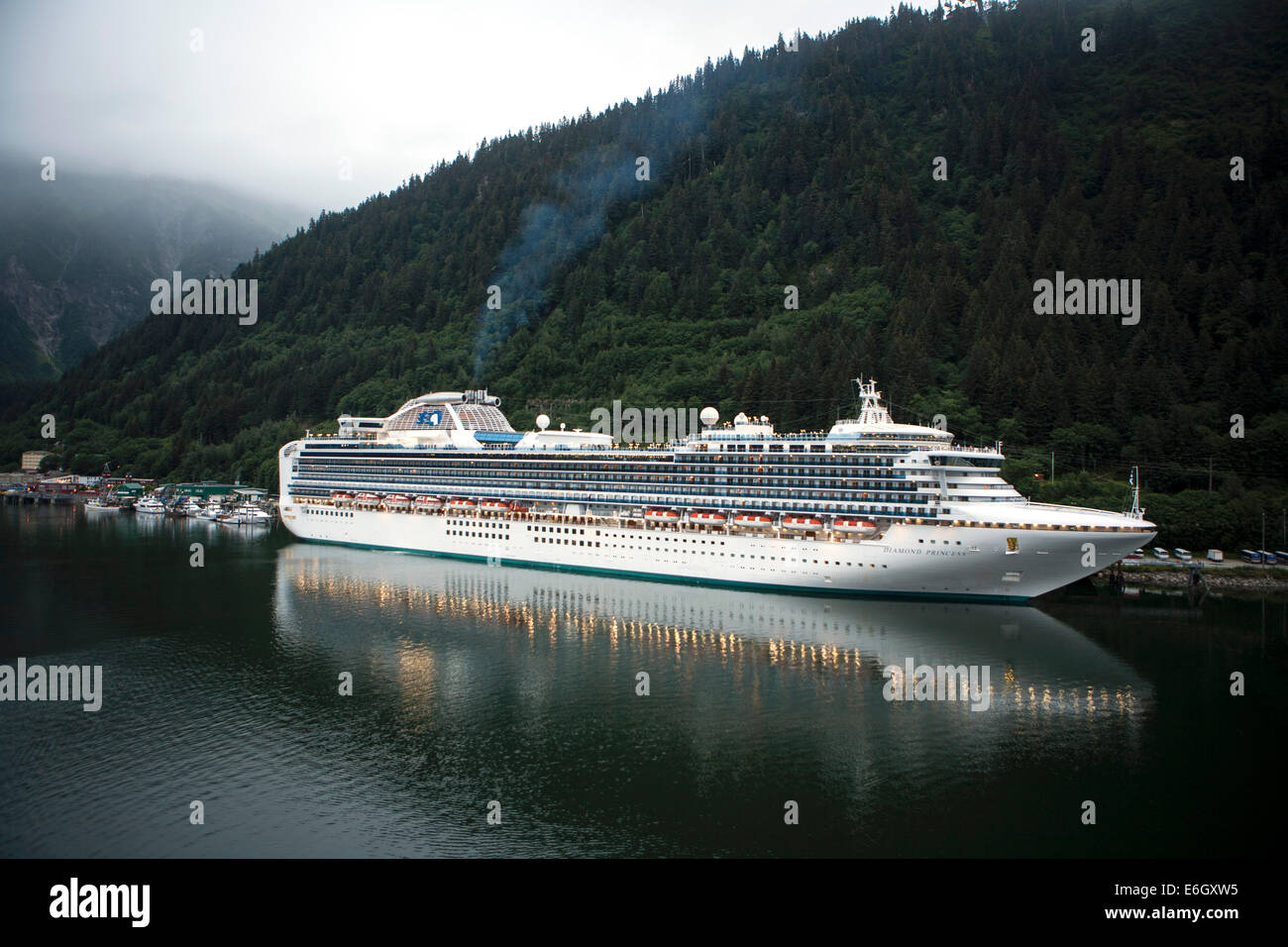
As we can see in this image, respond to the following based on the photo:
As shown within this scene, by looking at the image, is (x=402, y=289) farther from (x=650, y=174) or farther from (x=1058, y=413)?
(x=1058, y=413)

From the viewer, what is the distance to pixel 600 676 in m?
27.4

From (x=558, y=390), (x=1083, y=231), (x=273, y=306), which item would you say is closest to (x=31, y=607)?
(x=558, y=390)

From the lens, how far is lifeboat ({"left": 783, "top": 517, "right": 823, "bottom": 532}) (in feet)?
129

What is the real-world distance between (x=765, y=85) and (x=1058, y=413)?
88.7 meters

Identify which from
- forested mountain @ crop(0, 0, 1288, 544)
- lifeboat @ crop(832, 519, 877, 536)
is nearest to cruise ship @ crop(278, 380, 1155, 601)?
lifeboat @ crop(832, 519, 877, 536)

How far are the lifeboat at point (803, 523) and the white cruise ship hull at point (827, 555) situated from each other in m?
0.54

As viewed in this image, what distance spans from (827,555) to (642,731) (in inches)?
722

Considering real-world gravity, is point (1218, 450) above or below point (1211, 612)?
above

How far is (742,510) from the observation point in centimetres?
4225
